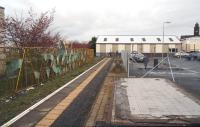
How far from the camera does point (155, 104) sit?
1123 centimetres

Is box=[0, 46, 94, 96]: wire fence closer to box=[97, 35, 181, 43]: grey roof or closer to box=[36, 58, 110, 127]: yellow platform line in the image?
box=[36, 58, 110, 127]: yellow platform line

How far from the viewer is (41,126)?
8.47 metres

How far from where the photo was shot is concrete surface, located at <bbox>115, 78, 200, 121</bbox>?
9469 mm

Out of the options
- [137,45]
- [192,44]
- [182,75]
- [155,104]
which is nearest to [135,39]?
[137,45]

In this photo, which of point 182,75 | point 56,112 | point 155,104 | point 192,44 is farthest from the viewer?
point 192,44

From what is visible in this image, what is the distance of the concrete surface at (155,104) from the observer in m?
9.47

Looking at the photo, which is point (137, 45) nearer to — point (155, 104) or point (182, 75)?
point (182, 75)

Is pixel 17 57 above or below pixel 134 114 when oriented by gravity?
above

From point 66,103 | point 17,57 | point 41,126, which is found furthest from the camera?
point 17,57

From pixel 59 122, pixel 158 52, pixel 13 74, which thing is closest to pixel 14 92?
pixel 13 74

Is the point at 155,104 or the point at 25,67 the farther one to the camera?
the point at 25,67

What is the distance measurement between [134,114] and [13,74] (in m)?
5.58

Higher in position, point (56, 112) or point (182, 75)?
point (56, 112)

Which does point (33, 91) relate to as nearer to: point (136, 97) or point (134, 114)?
point (136, 97)
